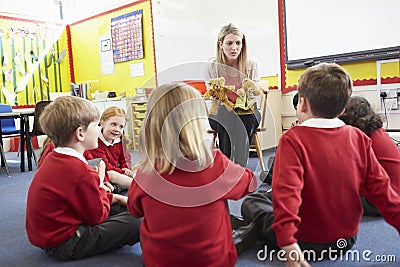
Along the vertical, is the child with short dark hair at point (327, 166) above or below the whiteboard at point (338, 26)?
below

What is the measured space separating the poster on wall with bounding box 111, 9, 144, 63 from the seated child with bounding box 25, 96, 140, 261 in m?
3.60

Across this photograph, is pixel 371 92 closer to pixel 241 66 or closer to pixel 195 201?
pixel 241 66

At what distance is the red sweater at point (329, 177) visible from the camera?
987mm

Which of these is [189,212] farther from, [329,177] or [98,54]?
Answer: [98,54]

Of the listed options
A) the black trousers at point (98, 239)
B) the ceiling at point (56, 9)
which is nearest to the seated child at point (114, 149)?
the black trousers at point (98, 239)

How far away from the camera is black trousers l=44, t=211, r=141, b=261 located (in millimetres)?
1280

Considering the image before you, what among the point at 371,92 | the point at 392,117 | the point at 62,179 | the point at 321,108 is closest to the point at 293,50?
the point at 371,92

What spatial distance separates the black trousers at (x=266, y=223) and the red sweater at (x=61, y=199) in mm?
502

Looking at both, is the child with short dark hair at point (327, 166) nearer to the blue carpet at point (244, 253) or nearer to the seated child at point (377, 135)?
the blue carpet at point (244, 253)

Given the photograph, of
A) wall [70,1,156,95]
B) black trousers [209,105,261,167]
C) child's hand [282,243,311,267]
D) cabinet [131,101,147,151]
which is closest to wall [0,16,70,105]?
wall [70,1,156,95]

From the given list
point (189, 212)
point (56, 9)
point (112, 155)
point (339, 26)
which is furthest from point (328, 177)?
point (56, 9)

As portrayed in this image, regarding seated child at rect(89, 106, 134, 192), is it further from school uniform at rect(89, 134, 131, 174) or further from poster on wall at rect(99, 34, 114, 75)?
poster on wall at rect(99, 34, 114, 75)

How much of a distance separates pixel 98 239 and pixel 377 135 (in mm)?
1048

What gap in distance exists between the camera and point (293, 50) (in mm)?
3369
